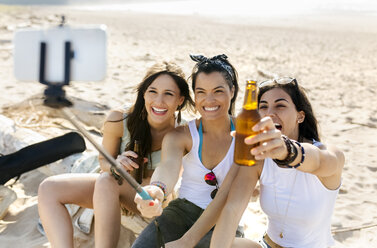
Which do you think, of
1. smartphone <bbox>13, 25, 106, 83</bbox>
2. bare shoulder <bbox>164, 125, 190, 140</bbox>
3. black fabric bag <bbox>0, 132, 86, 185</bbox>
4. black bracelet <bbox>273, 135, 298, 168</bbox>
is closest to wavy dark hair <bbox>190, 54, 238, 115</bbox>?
bare shoulder <bbox>164, 125, 190, 140</bbox>

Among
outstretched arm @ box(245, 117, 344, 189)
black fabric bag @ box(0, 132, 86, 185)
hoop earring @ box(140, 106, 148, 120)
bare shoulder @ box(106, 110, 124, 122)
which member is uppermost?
outstretched arm @ box(245, 117, 344, 189)

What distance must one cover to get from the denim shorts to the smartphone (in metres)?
3.14

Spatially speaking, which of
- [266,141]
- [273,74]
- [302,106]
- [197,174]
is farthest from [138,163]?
[273,74]

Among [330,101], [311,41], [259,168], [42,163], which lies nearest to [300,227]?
[259,168]

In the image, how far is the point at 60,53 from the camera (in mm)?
5301

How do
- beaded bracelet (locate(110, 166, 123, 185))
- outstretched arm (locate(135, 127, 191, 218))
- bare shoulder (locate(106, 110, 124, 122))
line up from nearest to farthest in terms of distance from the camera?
outstretched arm (locate(135, 127, 191, 218)) → beaded bracelet (locate(110, 166, 123, 185)) → bare shoulder (locate(106, 110, 124, 122))

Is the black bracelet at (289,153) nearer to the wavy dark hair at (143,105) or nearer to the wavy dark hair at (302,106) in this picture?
the wavy dark hair at (302,106)

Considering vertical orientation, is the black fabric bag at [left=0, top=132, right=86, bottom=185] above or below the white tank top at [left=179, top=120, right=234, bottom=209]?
below

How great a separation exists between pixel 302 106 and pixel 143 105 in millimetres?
1176

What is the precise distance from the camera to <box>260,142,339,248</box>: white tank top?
2.38 m

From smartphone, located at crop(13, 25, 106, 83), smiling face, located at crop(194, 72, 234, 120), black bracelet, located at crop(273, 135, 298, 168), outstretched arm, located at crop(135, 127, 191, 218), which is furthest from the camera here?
smartphone, located at crop(13, 25, 106, 83)

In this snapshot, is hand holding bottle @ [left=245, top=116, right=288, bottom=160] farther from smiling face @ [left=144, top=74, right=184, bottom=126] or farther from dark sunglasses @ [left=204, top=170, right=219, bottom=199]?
smiling face @ [left=144, top=74, right=184, bottom=126]

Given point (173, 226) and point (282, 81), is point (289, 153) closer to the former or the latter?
point (282, 81)

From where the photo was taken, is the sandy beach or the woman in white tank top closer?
the woman in white tank top
